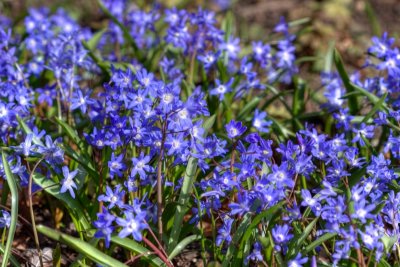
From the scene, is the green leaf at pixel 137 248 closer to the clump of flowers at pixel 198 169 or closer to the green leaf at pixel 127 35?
the clump of flowers at pixel 198 169

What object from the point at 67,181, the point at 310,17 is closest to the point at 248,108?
the point at 67,181

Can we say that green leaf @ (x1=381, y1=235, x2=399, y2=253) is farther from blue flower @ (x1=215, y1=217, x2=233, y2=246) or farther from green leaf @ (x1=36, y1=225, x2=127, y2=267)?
green leaf @ (x1=36, y1=225, x2=127, y2=267)

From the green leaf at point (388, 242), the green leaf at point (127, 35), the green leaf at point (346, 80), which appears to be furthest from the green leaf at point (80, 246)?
the green leaf at point (127, 35)

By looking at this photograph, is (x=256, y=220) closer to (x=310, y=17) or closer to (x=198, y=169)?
(x=198, y=169)

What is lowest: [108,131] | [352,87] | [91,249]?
[352,87]

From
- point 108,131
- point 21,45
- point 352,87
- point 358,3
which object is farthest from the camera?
point 358,3

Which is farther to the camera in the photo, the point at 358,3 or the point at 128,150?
the point at 358,3

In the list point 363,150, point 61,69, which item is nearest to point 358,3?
point 363,150

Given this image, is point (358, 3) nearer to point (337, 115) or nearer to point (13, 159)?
point (337, 115)
